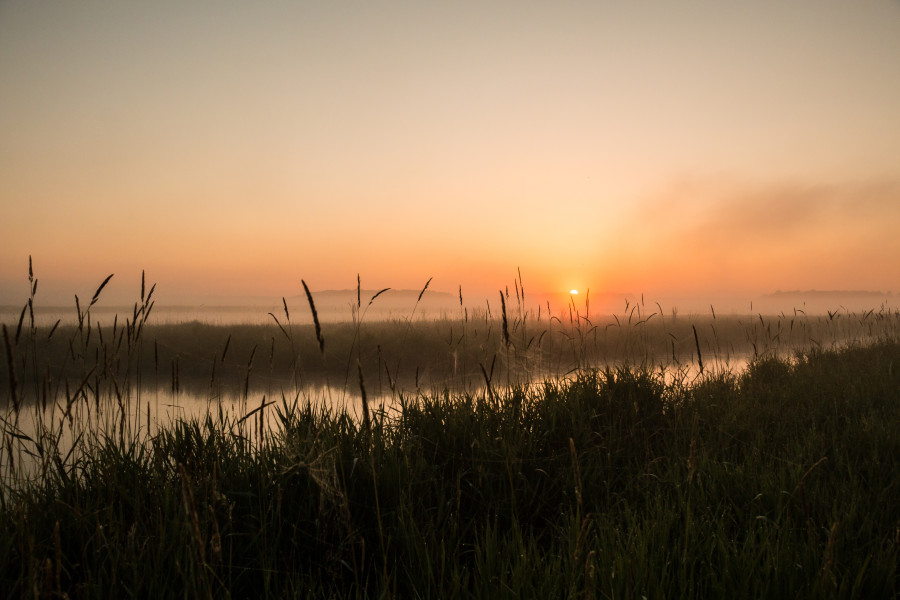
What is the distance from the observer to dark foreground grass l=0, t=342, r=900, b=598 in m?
2.01

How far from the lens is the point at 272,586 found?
2336 millimetres

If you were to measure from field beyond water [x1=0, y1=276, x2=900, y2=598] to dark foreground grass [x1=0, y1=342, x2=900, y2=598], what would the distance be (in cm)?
2

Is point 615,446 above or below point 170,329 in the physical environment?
below

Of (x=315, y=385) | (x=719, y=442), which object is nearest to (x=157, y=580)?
(x=719, y=442)

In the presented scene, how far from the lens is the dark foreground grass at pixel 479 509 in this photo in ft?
6.59

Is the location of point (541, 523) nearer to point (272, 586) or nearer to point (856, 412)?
point (272, 586)

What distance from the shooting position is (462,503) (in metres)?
3.16

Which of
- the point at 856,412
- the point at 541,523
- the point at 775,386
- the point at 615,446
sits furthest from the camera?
the point at 775,386

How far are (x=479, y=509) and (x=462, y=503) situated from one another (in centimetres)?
17

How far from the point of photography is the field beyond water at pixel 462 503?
2016 millimetres

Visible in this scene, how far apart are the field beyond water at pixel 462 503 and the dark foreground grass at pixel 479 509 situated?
0.06 ft

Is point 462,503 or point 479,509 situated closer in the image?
point 479,509

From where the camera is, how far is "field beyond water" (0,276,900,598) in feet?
6.61

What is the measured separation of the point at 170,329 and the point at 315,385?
7.12 meters
